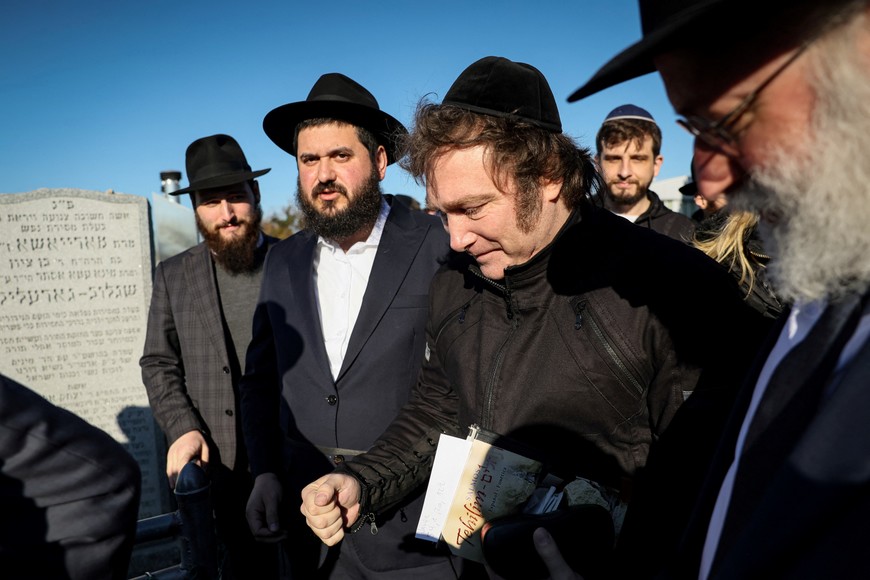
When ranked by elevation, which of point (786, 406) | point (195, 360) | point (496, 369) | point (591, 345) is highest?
point (786, 406)

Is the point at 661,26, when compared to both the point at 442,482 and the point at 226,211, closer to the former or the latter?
the point at 442,482

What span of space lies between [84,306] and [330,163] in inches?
133

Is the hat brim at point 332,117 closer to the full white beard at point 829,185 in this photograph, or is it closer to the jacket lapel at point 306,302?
the jacket lapel at point 306,302

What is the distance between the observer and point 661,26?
2.99 feet

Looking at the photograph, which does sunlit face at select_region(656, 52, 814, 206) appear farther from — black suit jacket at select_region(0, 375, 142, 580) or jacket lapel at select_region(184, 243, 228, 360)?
jacket lapel at select_region(184, 243, 228, 360)

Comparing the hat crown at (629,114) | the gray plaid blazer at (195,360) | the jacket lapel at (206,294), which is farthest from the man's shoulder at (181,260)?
the hat crown at (629,114)

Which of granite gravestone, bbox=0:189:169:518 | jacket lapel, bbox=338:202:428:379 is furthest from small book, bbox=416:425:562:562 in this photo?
granite gravestone, bbox=0:189:169:518

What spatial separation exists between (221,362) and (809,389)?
3366 mm

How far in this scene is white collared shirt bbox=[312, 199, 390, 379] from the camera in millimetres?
2791

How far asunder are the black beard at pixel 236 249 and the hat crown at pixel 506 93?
2.29 meters

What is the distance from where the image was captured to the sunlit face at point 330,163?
296cm

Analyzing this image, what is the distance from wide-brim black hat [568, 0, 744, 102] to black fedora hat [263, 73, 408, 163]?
1.96m

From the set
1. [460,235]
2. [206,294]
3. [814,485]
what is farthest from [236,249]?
[814,485]

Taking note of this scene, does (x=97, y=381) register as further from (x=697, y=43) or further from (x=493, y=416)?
A: (x=697, y=43)
